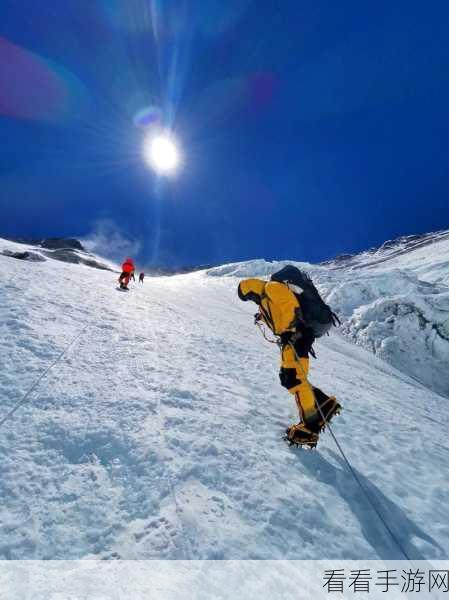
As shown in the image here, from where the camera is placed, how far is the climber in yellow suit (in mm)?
5302

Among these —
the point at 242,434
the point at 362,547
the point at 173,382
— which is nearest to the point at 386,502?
the point at 362,547

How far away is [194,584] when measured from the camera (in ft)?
9.10

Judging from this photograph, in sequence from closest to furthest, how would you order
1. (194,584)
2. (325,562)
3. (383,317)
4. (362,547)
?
(194,584), (325,562), (362,547), (383,317)

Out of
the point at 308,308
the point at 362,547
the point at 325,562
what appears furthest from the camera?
the point at 308,308

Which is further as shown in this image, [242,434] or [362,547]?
[242,434]

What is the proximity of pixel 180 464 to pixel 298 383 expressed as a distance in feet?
7.17

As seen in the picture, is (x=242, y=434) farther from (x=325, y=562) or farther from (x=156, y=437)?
(x=325, y=562)

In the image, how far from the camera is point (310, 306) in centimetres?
579

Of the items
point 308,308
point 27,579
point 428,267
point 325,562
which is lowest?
point 325,562

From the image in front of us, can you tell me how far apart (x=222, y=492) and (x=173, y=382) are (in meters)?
2.93

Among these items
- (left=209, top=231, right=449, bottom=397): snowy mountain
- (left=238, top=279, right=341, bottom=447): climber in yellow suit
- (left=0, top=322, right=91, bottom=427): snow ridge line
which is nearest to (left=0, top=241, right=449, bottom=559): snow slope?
(left=0, top=322, right=91, bottom=427): snow ridge line

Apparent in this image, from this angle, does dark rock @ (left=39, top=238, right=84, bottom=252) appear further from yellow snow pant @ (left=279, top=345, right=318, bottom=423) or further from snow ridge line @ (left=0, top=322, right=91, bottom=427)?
yellow snow pant @ (left=279, top=345, right=318, bottom=423)

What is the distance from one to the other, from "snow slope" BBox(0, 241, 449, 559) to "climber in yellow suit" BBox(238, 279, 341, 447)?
0.38 m

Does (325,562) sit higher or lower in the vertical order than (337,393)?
lower
